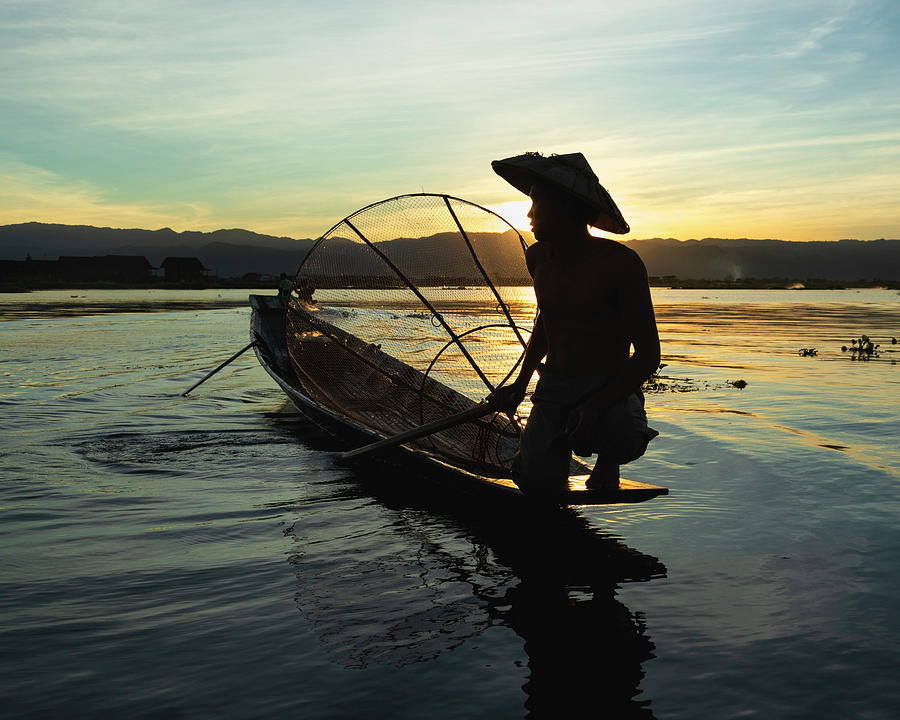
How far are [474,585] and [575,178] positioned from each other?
231 cm

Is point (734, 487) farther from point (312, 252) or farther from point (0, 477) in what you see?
point (0, 477)

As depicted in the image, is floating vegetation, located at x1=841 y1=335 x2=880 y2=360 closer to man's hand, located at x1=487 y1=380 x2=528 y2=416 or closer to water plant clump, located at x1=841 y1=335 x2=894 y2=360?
water plant clump, located at x1=841 y1=335 x2=894 y2=360

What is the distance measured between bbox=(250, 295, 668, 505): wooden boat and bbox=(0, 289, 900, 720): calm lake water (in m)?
0.34

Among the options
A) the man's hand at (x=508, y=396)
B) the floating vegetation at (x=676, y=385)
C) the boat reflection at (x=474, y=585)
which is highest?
the man's hand at (x=508, y=396)

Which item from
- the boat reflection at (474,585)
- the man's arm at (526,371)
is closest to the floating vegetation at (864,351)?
the boat reflection at (474,585)

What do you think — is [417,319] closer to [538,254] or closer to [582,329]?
[538,254]

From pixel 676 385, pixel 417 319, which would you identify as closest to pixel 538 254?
pixel 417 319

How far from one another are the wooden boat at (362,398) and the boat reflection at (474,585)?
260mm

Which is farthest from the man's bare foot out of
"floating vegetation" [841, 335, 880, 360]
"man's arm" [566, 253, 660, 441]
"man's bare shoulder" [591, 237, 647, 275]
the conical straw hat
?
"floating vegetation" [841, 335, 880, 360]

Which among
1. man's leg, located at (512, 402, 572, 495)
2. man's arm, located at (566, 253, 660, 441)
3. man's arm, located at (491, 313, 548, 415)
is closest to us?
man's arm, located at (566, 253, 660, 441)

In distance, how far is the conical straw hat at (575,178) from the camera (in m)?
3.57

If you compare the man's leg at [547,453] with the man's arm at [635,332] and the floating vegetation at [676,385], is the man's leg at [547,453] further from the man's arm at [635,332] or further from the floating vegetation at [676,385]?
the floating vegetation at [676,385]

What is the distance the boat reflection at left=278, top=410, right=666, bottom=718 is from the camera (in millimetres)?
3250

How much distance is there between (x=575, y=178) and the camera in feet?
11.8
